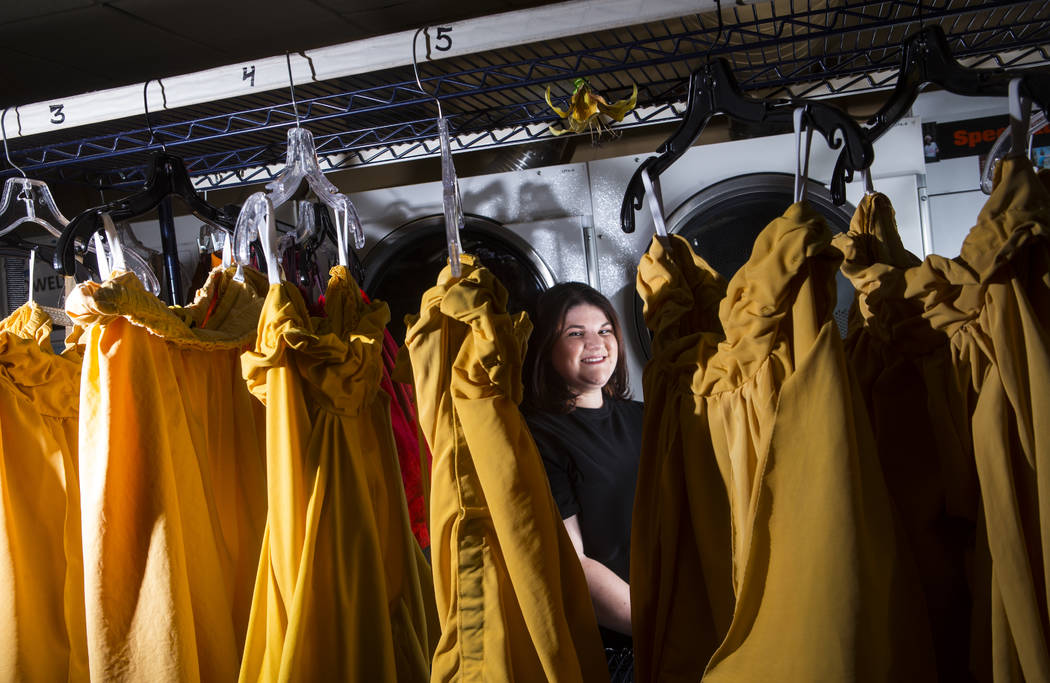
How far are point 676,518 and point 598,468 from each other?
1.89 feet

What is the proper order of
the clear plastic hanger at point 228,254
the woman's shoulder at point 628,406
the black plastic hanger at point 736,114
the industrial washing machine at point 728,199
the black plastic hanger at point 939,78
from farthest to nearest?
1. the woman's shoulder at point 628,406
2. the industrial washing machine at point 728,199
3. the clear plastic hanger at point 228,254
4. the black plastic hanger at point 736,114
5. the black plastic hanger at point 939,78

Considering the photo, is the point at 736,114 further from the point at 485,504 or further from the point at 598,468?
the point at 598,468

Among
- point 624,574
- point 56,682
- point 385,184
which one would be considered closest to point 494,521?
point 624,574

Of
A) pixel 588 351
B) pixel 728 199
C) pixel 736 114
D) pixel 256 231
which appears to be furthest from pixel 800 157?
pixel 256 231

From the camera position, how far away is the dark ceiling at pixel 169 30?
5.68 feet

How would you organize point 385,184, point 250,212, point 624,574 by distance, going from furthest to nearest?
point 385,184 → point 624,574 → point 250,212

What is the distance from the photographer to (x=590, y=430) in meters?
1.64

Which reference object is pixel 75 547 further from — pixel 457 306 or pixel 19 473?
pixel 457 306

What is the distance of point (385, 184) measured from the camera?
205 centimetres

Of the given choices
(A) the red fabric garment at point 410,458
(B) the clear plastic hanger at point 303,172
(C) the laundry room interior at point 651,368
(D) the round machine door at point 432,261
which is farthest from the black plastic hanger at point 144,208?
(D) the round machine door at point 432,261

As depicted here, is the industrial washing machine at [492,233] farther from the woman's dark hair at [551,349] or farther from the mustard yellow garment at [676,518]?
the mustard yellow garment at [676,518]

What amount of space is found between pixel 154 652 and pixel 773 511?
2.89 feet

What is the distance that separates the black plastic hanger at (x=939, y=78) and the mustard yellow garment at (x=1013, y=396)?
0.45 ft

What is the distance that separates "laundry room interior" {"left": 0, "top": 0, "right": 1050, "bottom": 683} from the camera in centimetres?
79
